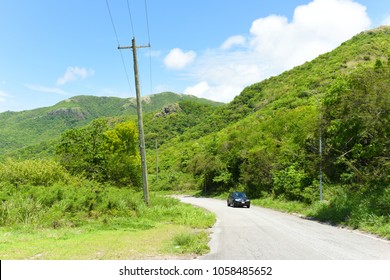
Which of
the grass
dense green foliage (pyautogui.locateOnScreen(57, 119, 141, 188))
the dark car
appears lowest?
the dark car

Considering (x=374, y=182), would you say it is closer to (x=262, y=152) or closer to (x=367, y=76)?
(x=367, y=76)

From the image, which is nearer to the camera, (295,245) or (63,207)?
(295,245)

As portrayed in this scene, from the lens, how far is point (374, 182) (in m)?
19.6

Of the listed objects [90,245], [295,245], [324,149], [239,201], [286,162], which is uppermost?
[324,149]

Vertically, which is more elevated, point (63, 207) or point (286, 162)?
point (286, 162)

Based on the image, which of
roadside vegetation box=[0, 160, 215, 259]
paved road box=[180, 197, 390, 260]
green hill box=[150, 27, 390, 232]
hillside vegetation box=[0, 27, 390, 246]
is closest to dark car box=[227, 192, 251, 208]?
hillside vegetation box=[0, 27, 390, 246]

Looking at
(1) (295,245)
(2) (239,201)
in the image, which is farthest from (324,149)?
(1) (295,245)

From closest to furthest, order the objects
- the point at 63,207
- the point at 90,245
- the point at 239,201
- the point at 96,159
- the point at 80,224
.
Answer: the point at 90,245 → the point at 80,224 → the point at 63,207 → the point at 239,201 → the point at 96,159

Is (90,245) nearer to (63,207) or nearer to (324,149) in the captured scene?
(63,207)

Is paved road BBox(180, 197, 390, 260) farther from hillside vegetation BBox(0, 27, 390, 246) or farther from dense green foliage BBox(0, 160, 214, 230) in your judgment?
dense green foliage BBox(0, 160, 214, 230)

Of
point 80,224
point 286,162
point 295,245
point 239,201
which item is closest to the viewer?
point 295,245

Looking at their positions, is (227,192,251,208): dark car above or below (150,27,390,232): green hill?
below

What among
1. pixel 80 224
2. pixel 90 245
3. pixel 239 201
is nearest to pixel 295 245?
pixel 90 245
